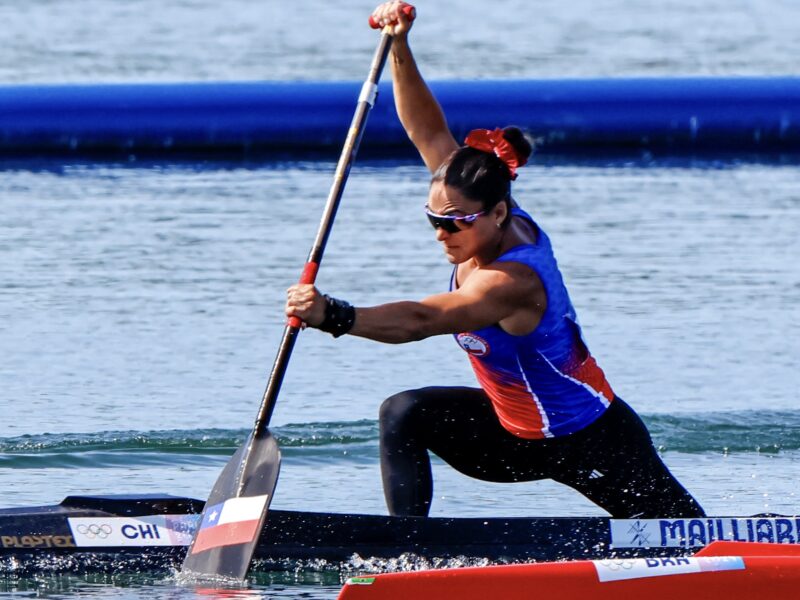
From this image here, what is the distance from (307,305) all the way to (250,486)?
0.70 meters

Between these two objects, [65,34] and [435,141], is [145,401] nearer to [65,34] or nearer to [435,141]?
[435,141]

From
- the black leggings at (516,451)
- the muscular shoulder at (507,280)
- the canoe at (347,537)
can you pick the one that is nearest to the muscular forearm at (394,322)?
the muscular shoulder at (507,280)

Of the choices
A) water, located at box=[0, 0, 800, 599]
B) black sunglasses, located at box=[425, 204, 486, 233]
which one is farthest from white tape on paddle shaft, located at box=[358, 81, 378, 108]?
water, located at box=[0, 0, 800, 599]

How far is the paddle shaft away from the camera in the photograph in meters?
4.92

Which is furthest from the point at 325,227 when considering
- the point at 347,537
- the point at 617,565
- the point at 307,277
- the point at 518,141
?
the point at 617,565

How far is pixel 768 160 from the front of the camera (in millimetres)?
12453

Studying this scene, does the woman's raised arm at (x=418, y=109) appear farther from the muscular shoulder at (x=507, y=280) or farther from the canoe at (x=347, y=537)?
the canoe at (x=347, y=537)

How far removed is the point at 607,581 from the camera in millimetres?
4301

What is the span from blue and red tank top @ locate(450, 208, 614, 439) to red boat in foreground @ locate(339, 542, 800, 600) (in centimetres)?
62

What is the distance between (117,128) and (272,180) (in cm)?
140

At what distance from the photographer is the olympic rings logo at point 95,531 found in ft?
16.1

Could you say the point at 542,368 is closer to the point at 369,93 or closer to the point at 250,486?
the point at 250,486

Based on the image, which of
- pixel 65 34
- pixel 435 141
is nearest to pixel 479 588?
pixel 435 141

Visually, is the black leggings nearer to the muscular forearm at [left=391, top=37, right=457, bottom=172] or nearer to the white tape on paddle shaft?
the muscular forearm at [left=391, top=37, right=457, bottom=172]
